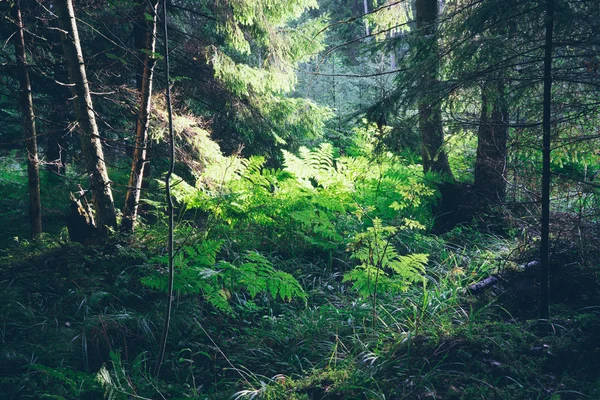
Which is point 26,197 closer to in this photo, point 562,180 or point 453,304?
point 453,304

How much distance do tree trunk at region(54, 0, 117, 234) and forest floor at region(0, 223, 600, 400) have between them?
0.59 m

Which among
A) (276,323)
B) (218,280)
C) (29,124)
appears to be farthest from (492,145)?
(29,124)

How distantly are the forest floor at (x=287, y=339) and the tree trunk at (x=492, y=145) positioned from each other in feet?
3.99

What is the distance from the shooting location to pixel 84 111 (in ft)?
16.5

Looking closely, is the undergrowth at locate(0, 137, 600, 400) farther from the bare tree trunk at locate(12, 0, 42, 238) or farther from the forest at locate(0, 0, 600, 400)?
the bare tree trunk at locate(12, 0, 42, 238)

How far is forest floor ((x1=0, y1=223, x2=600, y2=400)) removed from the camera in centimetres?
294

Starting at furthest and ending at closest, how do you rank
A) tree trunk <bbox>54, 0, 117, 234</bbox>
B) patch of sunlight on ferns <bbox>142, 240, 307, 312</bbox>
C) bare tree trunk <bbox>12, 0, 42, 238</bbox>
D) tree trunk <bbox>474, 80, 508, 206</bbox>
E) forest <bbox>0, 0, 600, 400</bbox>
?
1. bare tree trunk <bbox>12, 0, 42, 238</bbox>
2. tree trunk <bbox>54, 0, 117, 234</bbox>
3. tree trunk <bbox>474, 80, 508, 206</bbox>
4. patch of sunlight on ferns <bbox>142, 240, 307, 312</bbox>
5. forest <bbox>0, 0, 600, 400</bbox>

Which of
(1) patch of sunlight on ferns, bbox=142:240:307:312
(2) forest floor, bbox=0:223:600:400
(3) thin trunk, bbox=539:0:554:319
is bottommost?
(2) forest floor, bbox=0:223:600:400

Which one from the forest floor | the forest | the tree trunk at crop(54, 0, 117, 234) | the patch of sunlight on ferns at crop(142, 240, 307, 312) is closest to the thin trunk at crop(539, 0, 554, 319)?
the forest

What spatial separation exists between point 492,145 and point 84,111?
196 inches

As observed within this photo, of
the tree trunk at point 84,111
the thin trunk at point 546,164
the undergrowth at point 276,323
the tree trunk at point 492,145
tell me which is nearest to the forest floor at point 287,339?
the undergrowth at point 276,323

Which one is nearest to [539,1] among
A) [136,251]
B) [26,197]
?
[136,251]

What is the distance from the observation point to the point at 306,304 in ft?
14.3

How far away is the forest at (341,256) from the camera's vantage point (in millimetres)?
3135
